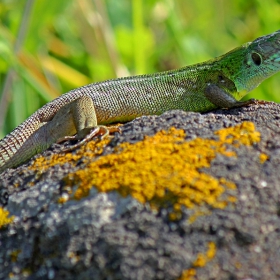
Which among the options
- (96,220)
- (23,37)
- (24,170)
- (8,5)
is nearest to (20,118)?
(8,5)

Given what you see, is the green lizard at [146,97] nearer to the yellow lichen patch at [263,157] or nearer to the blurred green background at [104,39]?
the yellow lichen patch at [263,157]

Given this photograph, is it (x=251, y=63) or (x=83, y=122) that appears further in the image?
(x=251, y=63)

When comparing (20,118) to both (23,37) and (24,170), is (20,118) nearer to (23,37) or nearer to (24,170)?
(23,37)

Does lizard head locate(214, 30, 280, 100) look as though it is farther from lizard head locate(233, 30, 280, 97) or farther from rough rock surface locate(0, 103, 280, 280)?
rough rock surface locate(0, 103, 280, 280)

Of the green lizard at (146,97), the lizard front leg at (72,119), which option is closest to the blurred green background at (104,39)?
the green lizard at (146,97)

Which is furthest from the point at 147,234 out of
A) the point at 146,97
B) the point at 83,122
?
the point at 146,97

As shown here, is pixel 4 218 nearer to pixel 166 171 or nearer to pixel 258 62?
pixel 166 171
